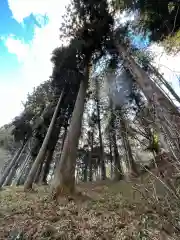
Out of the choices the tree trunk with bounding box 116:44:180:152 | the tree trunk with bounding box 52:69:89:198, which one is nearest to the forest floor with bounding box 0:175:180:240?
the tree trunk with bounding box 52:69:89:198

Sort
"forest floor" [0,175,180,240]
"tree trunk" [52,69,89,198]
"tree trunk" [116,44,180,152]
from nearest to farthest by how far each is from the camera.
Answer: "tree trunk" [116,44,180,152]
"forest floor" [0,175,180,240]
"tree trunk" [52,69,89,198]

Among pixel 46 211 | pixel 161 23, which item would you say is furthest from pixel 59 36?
pixel 46 211

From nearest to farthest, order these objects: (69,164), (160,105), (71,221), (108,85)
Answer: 1. (160,105)
2. (71,221)
3. (69,164)
4. (108,85)

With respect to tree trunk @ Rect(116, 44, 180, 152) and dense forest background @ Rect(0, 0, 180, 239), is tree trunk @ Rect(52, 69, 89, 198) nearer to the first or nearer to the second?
dense forest background @ Rect(0, 0, 180, 239)

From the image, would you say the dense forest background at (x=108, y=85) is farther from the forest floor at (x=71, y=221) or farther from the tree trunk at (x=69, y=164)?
the forest floor at (x=71, y=221)

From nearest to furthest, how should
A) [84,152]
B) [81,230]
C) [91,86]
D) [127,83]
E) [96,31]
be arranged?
1. [81,230]
2. [96,31]
3. [127,83]
4. [91,86]
5. [84,152]

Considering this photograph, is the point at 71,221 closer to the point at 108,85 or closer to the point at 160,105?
the point at 160,105

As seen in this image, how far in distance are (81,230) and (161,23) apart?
9.12 metres

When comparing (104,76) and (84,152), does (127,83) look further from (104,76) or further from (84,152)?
(84,152)

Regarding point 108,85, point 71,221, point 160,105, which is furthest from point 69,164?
point 108,85

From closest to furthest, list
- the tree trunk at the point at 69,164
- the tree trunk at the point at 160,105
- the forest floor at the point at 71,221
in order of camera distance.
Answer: the tree trunk at the point at 160,105 < the forest floor at the point at 71,221 < the tree trunk at the point at 69,164

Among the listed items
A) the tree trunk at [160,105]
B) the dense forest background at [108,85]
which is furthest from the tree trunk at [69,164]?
the tree trunk at [160,105]

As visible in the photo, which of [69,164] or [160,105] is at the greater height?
[69,164]

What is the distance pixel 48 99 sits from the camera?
16.3 metres
